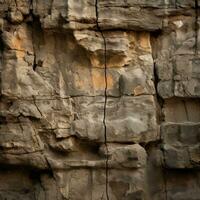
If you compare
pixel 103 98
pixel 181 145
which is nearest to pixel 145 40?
pixel 103 98

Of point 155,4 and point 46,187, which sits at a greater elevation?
point 155,4

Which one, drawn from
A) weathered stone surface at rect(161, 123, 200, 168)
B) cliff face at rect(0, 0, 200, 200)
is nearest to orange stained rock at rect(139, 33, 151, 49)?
cliff face at rect(0, 0, 200, 200)

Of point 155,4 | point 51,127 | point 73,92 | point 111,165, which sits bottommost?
point 111,165

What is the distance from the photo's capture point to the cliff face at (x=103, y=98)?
3932 millimetres

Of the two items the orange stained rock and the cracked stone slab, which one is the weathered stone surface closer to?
the cracked stone slab

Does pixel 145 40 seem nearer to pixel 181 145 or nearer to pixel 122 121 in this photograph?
pixel 122 121

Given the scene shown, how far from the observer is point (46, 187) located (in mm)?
4016

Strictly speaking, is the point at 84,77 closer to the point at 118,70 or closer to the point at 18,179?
the point at 118,70

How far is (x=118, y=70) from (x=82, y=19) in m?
0.53

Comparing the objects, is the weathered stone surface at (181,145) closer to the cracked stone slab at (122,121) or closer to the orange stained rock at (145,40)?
the cracked stone slab at (122,121)

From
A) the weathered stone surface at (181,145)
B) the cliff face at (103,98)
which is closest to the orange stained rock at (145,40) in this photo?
the cliff face at (103,98)

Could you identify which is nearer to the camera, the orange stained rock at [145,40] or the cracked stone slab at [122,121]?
the cracked stone slab at [122,121]

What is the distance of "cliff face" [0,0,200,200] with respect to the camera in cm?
393

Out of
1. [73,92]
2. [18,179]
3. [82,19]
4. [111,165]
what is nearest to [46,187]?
[18,179]
